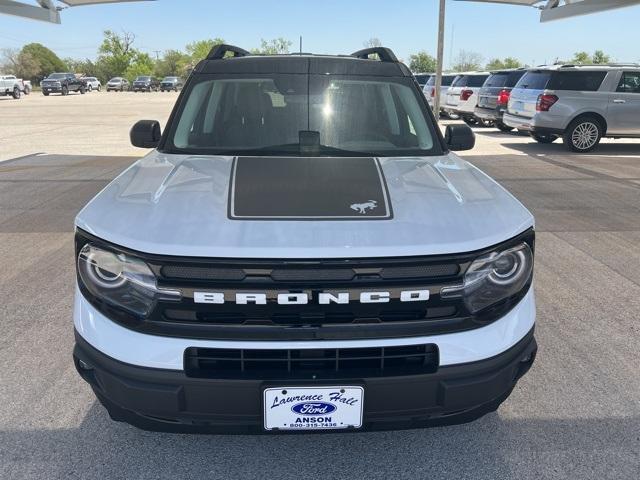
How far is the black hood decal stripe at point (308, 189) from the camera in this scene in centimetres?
214

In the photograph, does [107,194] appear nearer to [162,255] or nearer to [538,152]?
[162,255]

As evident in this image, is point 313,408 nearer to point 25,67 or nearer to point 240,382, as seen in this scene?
point 240,382

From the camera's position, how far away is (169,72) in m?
107

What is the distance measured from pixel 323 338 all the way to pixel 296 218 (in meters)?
0.46

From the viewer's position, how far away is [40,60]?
86.6 meters

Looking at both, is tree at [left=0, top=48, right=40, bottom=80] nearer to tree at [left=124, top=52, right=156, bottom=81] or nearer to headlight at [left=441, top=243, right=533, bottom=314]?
tree at [left=124, top=52, right=156, bottom=81]

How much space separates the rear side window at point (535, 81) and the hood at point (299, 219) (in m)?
11.1

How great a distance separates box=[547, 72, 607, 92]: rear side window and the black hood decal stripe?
11120 millimetres

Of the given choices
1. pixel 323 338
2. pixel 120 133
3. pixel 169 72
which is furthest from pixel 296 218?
pixel 169 72

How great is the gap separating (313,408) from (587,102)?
1246cm

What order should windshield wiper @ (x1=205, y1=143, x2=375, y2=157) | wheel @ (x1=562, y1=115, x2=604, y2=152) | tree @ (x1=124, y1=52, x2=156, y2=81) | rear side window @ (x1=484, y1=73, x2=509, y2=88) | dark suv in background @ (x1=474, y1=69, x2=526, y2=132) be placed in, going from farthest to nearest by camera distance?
tree @ (x1=124, y1=52, x2=156, y2=81)
rear side window @ (x1=484, y1=73, x2=509, y2=88)
dark suv in background @ (x1=474, y1=69, x2=526, y2=132)
wheel @ (x1=562, y1=115, x2=604, y2=152)
windshield wiper @ (x1=205, y1=143, x2=375, y2=157)

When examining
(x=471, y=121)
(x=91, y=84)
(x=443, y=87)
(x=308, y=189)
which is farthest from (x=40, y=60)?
(x=308, y=189)

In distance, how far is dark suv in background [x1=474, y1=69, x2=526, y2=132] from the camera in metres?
15.9

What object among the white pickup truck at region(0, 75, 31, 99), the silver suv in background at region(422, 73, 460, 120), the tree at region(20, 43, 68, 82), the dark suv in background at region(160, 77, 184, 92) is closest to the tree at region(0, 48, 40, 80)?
the tree at region(20, 43, 68, 82)
